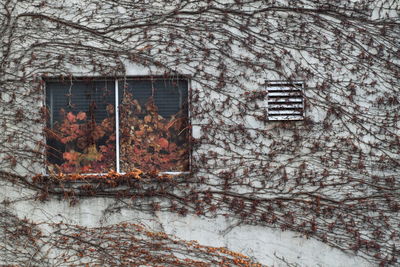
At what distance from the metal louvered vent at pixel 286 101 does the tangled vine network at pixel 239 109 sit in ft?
0.27

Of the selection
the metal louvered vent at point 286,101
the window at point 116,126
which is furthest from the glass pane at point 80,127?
the metal louvered vent at point 286,101

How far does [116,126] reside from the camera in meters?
6.57

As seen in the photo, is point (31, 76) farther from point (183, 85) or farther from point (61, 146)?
point (183, 85)

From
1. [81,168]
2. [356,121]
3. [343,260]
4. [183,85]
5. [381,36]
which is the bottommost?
[343,260]

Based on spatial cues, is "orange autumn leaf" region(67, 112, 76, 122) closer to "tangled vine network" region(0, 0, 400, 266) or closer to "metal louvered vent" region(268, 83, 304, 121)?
"tangled vine network" region(0, 0, 400, 266)

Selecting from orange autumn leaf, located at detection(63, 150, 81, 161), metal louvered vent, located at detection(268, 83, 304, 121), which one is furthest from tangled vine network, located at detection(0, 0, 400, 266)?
orange autumn leaf, located at detection(63, 150, 81, 161)

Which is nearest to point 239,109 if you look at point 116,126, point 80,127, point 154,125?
point 154,125

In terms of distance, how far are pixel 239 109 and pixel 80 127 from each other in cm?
201

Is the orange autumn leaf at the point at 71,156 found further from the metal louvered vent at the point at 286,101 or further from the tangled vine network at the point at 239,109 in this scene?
the metal louvered vent at the point at 286,101

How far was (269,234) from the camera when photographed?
6445mm

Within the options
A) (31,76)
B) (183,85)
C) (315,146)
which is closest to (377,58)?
(315,146)

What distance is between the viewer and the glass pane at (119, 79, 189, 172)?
657 cm

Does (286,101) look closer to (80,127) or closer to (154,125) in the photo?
(154,125)

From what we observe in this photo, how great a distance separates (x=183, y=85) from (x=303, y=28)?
1.70 meters
